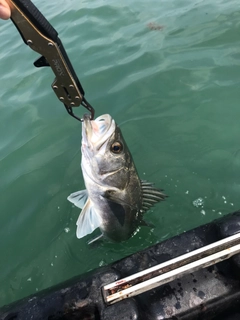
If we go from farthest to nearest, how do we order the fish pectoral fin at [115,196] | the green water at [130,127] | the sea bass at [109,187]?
the green water at [130,127] < the fish pectoral fin at [115,196] < the sea bass at [109,187]

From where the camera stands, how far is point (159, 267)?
216cm

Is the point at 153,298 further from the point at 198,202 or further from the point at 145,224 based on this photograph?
the point at 198,202

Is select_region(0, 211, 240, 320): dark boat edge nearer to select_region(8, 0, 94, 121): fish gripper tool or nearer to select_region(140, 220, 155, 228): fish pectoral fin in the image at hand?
select_region(140, 220, 155, 228): fish pectoral fin

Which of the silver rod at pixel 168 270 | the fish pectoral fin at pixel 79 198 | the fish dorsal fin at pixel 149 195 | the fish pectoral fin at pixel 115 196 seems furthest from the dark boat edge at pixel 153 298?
the fish pectoral fin at pixel 79 198

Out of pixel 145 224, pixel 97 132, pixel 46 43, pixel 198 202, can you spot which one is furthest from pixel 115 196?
pixel 46 43

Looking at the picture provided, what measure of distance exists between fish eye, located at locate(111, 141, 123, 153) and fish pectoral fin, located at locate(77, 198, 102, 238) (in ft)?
2.18

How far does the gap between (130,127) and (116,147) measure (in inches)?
84.5

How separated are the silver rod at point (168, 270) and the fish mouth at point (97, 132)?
143 centimetres

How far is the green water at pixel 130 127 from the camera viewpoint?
409cm

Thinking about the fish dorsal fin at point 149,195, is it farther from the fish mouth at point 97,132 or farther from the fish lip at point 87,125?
the fish lip at point 87,125

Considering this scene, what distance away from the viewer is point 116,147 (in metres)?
3.33

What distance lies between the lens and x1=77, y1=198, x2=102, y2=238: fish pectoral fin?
3.62m

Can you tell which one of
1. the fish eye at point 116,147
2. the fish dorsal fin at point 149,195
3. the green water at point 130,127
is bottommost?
the green water at point 130,127

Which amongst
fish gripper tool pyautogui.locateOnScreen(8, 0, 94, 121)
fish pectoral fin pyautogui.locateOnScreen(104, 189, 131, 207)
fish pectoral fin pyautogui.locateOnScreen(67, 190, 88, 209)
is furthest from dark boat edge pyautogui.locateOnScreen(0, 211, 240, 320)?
fish gripper tool pyautogui.locateOnScreen(8, 0, 94, 121)
